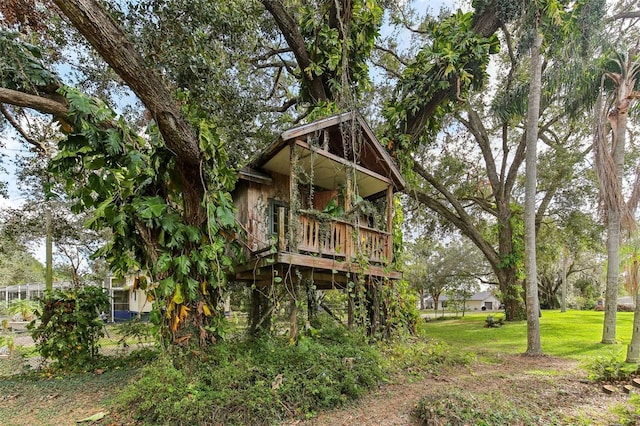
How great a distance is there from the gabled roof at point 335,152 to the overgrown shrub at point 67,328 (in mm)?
5362

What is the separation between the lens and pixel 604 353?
8.33m

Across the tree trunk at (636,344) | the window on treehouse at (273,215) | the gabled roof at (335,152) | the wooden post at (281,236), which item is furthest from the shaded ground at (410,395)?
the gabled roof at (335,152)

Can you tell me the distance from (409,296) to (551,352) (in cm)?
408

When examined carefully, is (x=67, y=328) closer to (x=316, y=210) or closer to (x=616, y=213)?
(x=316, y=210)

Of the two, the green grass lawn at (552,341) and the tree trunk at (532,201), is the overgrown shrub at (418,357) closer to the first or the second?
the green grass lawn at (552,341)

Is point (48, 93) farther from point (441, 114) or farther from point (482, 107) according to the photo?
point (482, 107)

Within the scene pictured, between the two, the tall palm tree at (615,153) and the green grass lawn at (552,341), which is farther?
the green grass lawn at (552,341)

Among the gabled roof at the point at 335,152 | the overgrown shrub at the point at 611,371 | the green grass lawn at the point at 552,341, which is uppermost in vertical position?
the gabled roof at the point at 335,152

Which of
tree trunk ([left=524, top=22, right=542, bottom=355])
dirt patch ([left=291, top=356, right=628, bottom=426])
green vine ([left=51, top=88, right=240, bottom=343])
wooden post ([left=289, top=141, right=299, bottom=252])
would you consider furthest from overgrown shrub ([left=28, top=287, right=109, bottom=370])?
tree trunk ([left=524, top=22, right=542, bottom=355])

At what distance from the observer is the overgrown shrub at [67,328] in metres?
7.31

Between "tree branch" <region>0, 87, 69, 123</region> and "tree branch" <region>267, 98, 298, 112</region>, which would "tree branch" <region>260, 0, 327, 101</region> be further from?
"tree branch" <region>0, 87, 69, 123</region>

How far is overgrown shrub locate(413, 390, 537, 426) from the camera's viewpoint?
3.99 metres

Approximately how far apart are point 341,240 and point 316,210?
0.87 m

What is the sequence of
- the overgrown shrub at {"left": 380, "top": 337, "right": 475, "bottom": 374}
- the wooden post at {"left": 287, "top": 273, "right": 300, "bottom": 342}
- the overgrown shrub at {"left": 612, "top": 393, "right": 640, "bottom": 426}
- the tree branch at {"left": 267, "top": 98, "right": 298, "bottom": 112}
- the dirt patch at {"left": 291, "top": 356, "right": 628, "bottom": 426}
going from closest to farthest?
Result: the overgrown shrub at {"left": 612, "top": 393, "right": 640, "bottom": 426} < the dirt patch at {"left": 291, "top": 356, "right": 628, "bottom": 426} < the wooden post at {"left": 287, "top": 273, "right": 300, "bottom": 342} < the overgrown shrub at {"left": 380, "top": 337, "right": 475, "bottom": 374} < the tree branch at {"left": 267, "top": 98, "right": 298, "bottom": 112}
